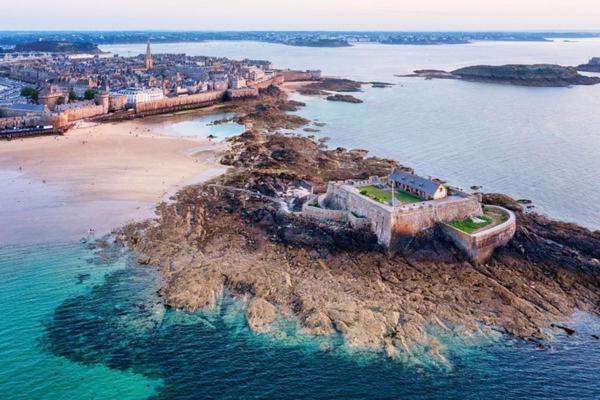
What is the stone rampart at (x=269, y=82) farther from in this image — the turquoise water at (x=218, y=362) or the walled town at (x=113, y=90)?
the turquoise water at (x=218, y=362)

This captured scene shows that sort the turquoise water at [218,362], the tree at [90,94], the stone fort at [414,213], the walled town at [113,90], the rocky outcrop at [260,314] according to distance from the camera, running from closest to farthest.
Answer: the turquoise water at [218,362] < the rocky outcrop at [260,314] < the stone fort at [414,213] < the walled town at [113,90] < the tree at [90,94]

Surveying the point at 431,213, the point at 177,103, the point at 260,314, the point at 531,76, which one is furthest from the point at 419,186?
the point at 531,76

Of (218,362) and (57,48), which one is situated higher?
(57,48)

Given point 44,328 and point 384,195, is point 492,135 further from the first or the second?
point 44,328

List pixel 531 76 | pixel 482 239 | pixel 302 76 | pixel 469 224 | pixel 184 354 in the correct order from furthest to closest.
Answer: pixel 302 76, pixel 531 76, pixel 469 224, pixel 482 239, pixel 184 354

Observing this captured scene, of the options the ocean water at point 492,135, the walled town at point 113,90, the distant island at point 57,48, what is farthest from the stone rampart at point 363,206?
the distant island at point 57,48

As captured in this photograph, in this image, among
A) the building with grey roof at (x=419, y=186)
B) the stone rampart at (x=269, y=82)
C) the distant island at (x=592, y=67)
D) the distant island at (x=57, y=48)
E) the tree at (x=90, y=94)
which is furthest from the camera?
the distant island at (x=57, y=48)
